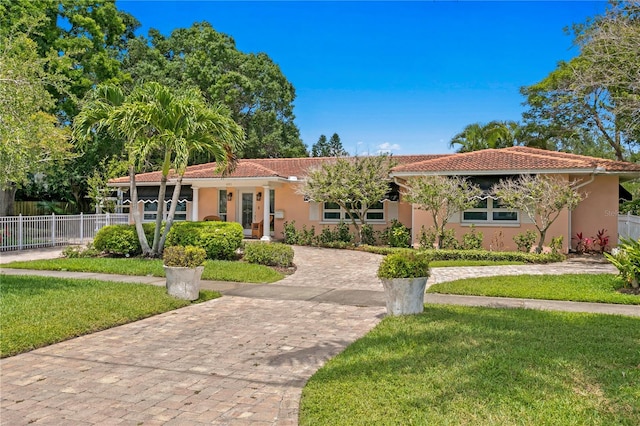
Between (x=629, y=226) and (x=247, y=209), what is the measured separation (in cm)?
1839

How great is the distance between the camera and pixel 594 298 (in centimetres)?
1037

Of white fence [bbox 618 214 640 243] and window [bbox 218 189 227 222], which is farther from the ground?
window [bbox 218 189 227 222]

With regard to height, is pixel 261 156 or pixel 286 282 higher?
pixel 261 156

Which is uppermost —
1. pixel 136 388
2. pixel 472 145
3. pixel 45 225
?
pixel 472 145

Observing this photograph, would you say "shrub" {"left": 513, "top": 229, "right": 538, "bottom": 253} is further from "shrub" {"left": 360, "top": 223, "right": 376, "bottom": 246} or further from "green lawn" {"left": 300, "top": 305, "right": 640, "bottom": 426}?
"green lawn" {"left": 300, "top": 305, "right": 640, "bottom": 426}

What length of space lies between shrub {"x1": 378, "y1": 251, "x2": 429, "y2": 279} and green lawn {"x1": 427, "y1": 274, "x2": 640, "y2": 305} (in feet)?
9.96

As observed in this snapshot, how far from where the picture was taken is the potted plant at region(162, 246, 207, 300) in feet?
33.9

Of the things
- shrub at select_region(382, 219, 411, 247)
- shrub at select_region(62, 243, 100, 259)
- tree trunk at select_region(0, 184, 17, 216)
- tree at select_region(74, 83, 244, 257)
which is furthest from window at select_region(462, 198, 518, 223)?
tree trunk at select_region(0, 184, 17, 216)

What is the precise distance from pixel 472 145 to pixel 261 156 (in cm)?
1863

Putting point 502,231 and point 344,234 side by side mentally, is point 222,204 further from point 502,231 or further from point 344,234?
point 502,231

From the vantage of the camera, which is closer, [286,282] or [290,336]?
[290,336]

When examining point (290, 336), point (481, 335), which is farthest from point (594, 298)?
point (290, 336)

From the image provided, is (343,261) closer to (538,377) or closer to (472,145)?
(538,377)

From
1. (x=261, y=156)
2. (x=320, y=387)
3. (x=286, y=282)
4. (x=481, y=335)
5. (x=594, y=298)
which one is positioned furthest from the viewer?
(x=261, y=156)
